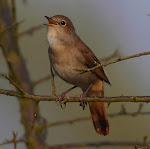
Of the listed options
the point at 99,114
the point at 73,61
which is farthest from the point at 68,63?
the point at 99,114

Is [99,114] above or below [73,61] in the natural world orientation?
below

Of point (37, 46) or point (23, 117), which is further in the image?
point (37, 46)

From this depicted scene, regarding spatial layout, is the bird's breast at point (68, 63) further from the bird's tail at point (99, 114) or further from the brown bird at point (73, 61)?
the bird's tail at point (99, 114)

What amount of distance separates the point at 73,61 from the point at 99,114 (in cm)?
97

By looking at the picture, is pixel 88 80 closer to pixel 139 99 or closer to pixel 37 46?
pixel 139 99

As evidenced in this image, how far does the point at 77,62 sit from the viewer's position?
5.46 m

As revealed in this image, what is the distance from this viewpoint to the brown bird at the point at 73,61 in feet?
17.7

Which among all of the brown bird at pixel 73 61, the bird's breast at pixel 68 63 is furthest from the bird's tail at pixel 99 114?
the bird's breast at pixel 68 63

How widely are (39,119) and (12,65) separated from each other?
77 centimetres

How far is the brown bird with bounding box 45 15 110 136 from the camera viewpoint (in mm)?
5387

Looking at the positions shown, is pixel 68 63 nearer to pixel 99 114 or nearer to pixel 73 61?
pixel 73 61

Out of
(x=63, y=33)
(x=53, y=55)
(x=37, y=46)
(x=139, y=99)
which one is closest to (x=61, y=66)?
(x=53, y=55)

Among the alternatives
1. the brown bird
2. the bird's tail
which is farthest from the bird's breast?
the bird's tail

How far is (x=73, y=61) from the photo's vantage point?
5.41 meters
